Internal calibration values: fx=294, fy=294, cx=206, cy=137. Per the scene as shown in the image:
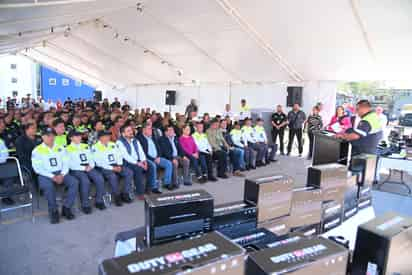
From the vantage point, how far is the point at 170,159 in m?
5.34

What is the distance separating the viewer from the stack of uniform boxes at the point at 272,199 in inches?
92.4

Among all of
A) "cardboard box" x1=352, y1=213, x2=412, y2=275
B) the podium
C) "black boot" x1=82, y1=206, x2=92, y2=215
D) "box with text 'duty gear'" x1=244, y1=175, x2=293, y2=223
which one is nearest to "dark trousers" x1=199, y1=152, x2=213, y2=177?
the podium

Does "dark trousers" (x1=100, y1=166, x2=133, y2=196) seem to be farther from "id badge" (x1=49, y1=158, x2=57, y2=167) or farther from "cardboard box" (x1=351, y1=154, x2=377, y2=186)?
"cardboard box" (x1=351, y1=154, x2=377, y2=186)

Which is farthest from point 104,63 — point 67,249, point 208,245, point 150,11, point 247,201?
point 208,245

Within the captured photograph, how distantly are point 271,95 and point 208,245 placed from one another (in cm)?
1115

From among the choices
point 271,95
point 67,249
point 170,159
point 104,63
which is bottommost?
point 67,249

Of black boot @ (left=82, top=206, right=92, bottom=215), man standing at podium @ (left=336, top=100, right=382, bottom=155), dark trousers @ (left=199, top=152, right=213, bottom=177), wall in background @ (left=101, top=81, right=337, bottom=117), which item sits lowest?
black boot @ (left=82, top=206, right=92, bottom=215)

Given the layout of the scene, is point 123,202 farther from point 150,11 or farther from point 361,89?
point 361,89

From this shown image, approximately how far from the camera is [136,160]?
185 inches

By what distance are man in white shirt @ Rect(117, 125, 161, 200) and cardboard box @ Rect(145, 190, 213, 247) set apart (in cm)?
284

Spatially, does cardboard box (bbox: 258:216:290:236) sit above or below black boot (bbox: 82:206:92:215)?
above

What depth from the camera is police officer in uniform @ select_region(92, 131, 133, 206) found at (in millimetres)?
4320

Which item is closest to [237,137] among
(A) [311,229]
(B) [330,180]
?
(B) [330,180]

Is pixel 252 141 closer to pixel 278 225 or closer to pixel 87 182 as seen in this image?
pixel 87 182
